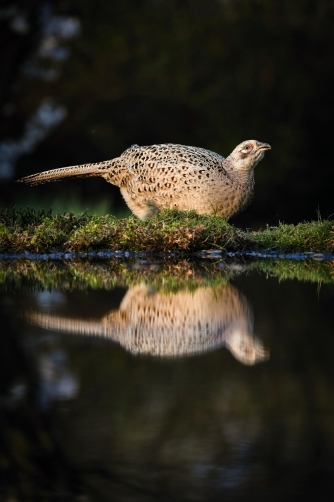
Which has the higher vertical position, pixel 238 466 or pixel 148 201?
pixel 148 201

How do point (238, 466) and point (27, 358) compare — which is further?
point (27, 358)

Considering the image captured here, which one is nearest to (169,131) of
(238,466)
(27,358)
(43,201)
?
(43,201)

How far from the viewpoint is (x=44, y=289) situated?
6.56m

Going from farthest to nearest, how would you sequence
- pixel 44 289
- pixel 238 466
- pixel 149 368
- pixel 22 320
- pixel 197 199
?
pixel 197 199 < pixel 44 289 < pixel 22 320 < pixel 149 368 < pixel 238 466

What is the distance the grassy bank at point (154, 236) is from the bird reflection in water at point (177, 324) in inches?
82.7

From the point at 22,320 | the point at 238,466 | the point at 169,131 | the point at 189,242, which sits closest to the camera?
the point at 238,466

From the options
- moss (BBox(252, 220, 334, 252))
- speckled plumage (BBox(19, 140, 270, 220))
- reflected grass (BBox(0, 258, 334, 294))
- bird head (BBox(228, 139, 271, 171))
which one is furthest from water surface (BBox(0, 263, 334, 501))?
bird head (BBox(228, 139, 271, 171))

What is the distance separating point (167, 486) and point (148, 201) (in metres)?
7.57

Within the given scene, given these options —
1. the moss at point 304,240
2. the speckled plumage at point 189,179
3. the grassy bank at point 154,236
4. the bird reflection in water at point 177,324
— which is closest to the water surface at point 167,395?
the bird reflection in water at point 177,324

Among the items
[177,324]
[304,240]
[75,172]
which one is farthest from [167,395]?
[75,172]

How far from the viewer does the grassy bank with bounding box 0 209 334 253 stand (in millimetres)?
8500

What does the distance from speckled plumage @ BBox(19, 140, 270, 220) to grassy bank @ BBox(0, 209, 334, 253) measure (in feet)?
2.33

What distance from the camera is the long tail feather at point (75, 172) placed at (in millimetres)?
10891

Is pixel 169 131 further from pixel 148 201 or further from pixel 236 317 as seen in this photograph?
pixel 236 317
